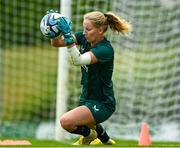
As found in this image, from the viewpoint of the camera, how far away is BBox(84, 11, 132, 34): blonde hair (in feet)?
29.2

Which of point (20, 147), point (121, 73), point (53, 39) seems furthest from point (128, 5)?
point (20, 147)

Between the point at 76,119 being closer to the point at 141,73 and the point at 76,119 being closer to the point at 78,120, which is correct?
the point at 78,120

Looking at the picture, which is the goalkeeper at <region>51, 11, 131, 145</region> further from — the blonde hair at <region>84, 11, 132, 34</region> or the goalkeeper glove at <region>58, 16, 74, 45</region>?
the goalkeeper glove at <region>58, 16, 74, 45</region>

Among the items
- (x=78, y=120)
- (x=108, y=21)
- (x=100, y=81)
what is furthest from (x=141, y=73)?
(x=78, y=120)

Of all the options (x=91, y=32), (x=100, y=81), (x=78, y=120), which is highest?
(x=91, y=32)

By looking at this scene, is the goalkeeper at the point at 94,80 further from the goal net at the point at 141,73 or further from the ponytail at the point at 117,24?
the goal net at the point at 141,73

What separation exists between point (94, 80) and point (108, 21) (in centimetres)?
66

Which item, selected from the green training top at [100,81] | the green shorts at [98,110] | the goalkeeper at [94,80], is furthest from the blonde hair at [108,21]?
the green shorts at [98,110]

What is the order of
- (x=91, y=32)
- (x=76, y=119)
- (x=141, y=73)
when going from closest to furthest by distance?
(x=76, y=119)
(x=91, y=32)
(x=141, y=73)

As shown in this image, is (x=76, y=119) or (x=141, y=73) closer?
(x=76, y=119)

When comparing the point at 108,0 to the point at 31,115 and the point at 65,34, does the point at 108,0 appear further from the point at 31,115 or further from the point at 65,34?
the point at 31,115

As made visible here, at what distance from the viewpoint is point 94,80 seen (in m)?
8.95

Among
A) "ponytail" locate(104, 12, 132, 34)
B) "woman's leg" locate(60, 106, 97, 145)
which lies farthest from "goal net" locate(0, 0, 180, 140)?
"woman's leg" locate(60, 106, 97, 145)

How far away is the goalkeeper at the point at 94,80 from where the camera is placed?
28.9 ft
